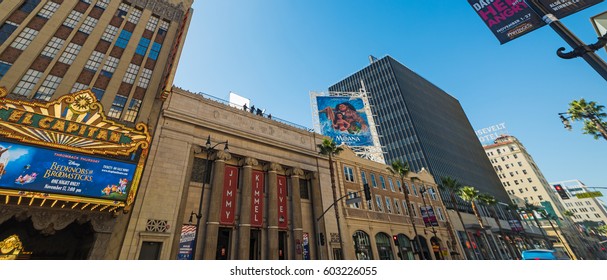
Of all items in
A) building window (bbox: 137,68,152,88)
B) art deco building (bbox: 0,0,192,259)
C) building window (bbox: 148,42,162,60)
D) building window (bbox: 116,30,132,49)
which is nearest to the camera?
art deco building (bbox: 0,0,192,259)

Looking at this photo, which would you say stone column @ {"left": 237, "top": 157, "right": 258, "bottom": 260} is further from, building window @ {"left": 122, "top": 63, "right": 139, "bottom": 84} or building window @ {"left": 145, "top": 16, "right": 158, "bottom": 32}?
building window @ {"left": 145, "top": 16, "right": 158, "bottom": 32}

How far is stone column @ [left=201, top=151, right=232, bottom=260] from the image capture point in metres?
21.2

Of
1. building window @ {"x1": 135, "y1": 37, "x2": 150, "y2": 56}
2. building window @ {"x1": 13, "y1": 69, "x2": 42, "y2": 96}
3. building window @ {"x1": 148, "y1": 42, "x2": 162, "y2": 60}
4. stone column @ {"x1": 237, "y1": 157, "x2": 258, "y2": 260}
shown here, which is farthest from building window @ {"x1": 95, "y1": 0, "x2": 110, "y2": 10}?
stone column @ {"x1": 237, "y1": 157, "x2": 258, "y2": 260}

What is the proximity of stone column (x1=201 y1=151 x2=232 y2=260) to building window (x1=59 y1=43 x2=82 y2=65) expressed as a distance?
50.6 ft

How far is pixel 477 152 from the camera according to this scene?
104 meters

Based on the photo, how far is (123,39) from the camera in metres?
26.7

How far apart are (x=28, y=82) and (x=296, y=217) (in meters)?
26.3

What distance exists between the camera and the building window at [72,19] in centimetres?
2469

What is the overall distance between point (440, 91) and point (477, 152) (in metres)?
31.9

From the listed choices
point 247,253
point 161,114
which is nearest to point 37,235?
point 161,114

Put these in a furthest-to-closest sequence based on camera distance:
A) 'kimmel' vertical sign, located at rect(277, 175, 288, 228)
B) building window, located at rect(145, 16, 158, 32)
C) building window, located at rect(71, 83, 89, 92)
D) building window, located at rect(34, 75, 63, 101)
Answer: building window, located at rect(145, 16, 158, 32)
'kimmel' vertical sign, located at rect(277, 175, 288, 228)
building window, located at rect(71, 83, 89, 92)
building window, located at rect(34, 75, 63, 101)

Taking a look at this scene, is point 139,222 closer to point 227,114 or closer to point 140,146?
point 140,146

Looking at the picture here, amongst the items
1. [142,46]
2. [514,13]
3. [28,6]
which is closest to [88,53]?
[142,46]

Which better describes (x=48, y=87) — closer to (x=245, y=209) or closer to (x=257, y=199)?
(x=245, y=209)
